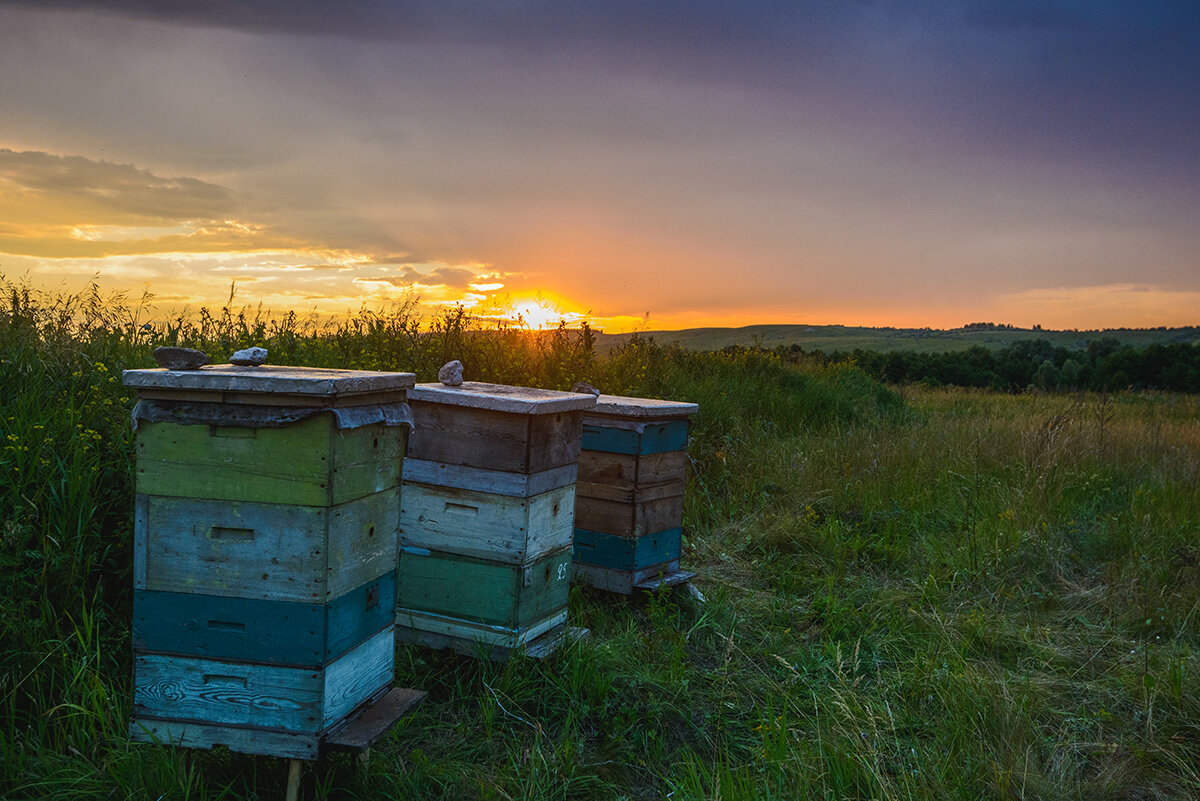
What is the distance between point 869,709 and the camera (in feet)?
11.7

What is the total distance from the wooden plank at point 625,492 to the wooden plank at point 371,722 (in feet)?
6.35

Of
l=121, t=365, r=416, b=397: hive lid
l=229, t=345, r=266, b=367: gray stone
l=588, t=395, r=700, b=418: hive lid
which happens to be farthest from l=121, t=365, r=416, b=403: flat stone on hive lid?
l=588, t=395, r=700, b=418: hive lid

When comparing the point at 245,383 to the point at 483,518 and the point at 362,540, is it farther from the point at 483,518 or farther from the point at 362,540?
the point at 483,518

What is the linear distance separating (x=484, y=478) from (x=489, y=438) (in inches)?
7.4

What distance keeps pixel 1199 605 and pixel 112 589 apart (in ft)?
20.3

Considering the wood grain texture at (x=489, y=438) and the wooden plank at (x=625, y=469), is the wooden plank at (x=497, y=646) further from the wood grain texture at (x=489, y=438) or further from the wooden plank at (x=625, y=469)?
the wooden plank at (x=625, y=469)

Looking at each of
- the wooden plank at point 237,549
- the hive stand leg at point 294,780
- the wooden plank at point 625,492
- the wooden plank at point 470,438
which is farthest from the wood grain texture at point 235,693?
the wooden plank at point 625,492

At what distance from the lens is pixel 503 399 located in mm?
3490

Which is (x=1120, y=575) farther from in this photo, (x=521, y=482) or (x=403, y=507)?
(x=403, y=507)

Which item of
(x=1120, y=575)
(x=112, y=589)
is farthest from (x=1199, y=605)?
(x=112, y=589)

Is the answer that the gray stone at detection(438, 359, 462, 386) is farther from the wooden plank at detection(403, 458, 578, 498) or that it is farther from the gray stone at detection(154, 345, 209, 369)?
the gray stone at detection(154, 345, 209, 369)

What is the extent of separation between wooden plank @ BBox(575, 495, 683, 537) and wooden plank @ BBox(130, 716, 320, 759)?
8.23 feet

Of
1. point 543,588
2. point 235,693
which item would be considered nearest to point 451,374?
point 543,588

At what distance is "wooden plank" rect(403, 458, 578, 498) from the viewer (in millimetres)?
3528
